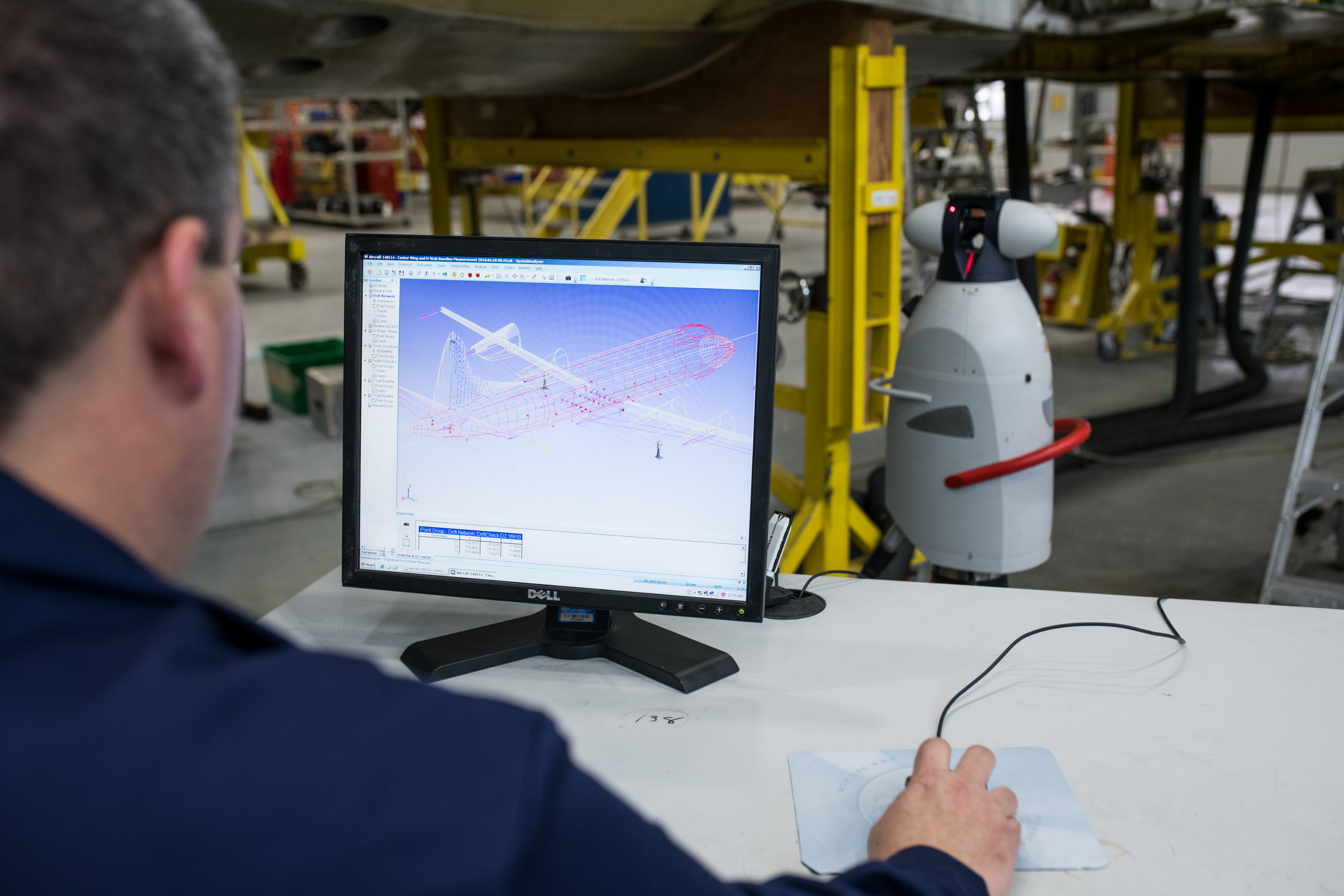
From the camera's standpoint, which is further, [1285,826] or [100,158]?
[1285,826]

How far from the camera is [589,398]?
107 centimetres

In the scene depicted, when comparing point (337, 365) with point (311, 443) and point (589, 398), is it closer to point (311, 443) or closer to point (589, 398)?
point (311, 443)

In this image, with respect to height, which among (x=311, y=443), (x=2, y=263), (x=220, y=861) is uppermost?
(x=2, y=263)

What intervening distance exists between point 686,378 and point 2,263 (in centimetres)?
71

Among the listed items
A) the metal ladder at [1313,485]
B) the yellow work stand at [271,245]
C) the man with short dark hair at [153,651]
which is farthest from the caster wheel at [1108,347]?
the man with short dark hair at [153,651]

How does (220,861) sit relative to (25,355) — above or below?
below

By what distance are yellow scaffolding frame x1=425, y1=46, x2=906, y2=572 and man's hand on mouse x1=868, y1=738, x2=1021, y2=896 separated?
1.43m

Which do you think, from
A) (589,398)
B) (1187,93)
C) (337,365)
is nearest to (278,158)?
(337,365)

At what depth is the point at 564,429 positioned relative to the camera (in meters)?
1.08

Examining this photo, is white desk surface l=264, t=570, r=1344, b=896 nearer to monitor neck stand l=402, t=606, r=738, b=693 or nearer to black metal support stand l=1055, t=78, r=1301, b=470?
monitor neck stand l=402, t=606, r=738, b=693

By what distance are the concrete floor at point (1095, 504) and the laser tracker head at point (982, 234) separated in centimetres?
135

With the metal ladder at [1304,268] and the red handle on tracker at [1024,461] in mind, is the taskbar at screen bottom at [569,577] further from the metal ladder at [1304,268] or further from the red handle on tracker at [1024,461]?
the metal ladder at [1304,268]

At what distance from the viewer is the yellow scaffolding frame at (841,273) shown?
7.48 ft

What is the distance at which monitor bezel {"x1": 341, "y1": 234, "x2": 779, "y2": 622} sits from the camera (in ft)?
3.39
